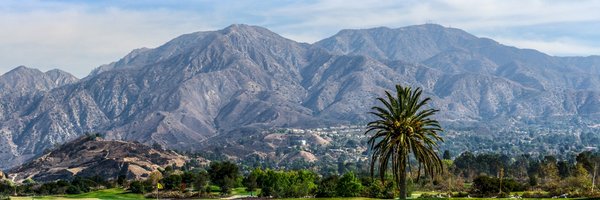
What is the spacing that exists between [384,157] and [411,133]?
10.9 feet

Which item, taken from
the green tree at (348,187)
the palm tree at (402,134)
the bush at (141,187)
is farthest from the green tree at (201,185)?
the palm tree at (402,134)

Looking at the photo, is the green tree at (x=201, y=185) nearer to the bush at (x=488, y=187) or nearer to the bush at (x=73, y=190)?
the bush at (x=73, y=190)

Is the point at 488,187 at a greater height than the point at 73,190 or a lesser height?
greater

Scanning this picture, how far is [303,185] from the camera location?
386 feet

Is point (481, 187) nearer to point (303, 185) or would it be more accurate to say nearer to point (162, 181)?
point (303, 185)

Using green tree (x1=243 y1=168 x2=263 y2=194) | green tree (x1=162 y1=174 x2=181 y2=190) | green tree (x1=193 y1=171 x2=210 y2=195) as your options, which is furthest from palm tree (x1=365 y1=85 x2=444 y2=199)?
green tree (x1=162 y1=174 x2=181 y2=190)

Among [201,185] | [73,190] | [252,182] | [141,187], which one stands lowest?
[73,190]

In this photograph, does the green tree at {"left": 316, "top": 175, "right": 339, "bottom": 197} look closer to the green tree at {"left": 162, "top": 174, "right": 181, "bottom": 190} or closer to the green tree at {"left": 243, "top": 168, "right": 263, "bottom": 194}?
the green tree at {"left": 243, "top": 168, "right": 263, "bottom": 194}

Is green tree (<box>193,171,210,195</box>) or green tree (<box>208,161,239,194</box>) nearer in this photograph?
green tree (<box>193,171,210,195</box>)

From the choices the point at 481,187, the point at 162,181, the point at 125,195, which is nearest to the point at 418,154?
the point at 481,187

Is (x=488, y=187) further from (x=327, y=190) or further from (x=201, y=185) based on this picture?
(x=201, y=185)

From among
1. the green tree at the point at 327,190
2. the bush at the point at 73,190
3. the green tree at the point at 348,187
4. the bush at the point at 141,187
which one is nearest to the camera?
the green tree at the point at 348,187

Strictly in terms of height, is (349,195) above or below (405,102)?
below

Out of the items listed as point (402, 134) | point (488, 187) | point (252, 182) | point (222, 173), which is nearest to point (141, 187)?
point (222, 173)
